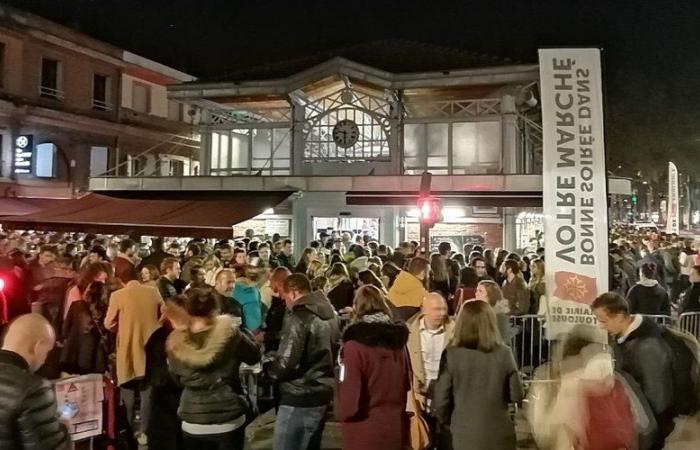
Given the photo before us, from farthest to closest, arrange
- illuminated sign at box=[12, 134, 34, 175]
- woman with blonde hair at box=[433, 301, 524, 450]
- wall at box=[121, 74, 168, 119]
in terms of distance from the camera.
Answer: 1. wall at box=[121, 74, 168, 119]
2. illuminated sign at box=[12, 134, 34, 175]
3. woman with blonde hair at box=[433, 301, 524, 450]

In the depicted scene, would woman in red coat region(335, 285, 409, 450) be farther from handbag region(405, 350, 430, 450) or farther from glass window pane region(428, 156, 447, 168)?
glass window pane region(428, 156, 447, 168)

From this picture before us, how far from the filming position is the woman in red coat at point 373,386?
4520 millimetres

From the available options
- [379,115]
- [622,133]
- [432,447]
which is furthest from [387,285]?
[622,133]

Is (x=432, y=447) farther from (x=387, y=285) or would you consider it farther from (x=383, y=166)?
(x=383, y=166)

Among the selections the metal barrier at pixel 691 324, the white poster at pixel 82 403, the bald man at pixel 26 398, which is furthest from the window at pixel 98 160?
the bald man at pixel 26 398

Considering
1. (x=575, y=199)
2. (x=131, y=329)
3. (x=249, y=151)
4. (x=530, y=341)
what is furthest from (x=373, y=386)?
(x=249, y=151)

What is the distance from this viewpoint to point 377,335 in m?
4.59

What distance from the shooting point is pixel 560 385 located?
12.3ft

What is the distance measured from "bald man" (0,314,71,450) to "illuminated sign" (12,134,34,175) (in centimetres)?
2493

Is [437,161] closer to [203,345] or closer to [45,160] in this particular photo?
[203,345]

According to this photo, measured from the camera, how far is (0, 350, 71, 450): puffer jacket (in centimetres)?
336

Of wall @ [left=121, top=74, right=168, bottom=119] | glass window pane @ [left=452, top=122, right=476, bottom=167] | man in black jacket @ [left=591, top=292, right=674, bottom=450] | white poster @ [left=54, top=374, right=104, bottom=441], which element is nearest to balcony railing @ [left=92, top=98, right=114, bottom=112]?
wall @ [left=121, top=74, right=168, bottom=119]

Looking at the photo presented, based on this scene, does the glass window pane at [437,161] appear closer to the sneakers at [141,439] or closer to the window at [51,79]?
the sneakers at [141,439]

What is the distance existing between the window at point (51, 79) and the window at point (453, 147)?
17736 millimetres
